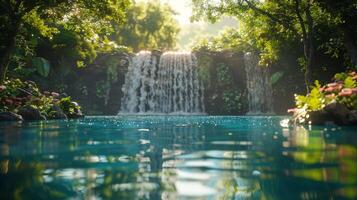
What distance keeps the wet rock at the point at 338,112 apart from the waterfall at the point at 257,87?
54.7ft

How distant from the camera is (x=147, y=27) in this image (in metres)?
50.2

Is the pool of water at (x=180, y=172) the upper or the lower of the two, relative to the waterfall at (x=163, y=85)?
lower

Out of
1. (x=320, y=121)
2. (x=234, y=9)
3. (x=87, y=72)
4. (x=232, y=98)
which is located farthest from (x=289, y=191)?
(x=87, y=72)

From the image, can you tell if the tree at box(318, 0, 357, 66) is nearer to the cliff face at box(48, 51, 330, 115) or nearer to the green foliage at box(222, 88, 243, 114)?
the cliff face at box(48, 51, 330, 115)

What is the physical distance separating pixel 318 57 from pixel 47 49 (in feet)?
61.9

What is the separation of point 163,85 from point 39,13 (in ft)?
49.1

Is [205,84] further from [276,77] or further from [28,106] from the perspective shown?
[28,106]

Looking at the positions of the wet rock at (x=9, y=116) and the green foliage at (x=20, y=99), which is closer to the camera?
the wet rock at (x=9, y=116)

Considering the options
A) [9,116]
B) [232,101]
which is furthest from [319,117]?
[232,101]

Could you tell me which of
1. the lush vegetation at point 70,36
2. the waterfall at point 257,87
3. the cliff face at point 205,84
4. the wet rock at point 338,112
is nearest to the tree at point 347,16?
the wet rock at point 338,112

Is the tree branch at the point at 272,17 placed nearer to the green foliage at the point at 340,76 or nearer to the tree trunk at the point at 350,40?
the tree trunk at the point at 350,40

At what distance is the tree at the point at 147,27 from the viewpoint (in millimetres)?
48750

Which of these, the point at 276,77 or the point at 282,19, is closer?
the point at 282,19

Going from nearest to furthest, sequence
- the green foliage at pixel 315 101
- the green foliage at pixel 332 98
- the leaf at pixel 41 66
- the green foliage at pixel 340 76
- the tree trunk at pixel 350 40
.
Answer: the green foliage at pixel 332 98
the green foliage at pixel 315 101
the green foliage at pixel 340 76
the tree trunk at pixel 350 40
the leaf at pixel 41 66
